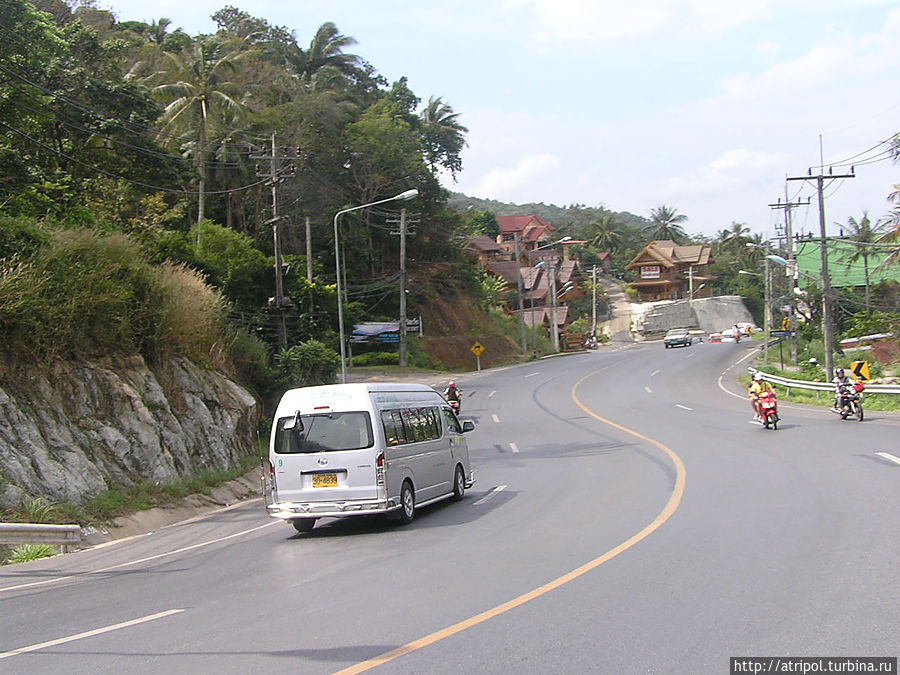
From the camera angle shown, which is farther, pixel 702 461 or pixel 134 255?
pixel 134 255

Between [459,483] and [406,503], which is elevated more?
[406,503]

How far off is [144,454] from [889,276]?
5797cm

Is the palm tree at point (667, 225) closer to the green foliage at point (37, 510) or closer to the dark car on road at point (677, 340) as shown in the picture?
the dark car on road at point (677, 340)

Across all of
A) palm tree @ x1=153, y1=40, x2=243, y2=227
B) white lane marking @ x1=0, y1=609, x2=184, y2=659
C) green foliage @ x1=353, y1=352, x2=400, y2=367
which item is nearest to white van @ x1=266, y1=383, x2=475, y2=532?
white lane marking @ x1=0, y1=609, x2=184, y2=659

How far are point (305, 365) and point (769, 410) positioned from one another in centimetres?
1625

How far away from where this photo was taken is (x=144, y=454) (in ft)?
60.6

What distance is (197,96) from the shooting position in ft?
160

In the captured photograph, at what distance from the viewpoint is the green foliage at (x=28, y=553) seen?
1299 cm

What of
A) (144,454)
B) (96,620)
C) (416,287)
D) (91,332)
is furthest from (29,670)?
(416,287)

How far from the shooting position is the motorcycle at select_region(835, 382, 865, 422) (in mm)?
26031

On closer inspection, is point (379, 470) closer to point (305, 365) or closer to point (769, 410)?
point (769, 410)

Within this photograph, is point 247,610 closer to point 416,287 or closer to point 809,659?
point 809,659

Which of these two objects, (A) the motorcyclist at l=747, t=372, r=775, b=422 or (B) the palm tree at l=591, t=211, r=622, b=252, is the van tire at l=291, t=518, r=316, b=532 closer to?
(A) the motorcyclist at l=747, t=372, r=775, b=422

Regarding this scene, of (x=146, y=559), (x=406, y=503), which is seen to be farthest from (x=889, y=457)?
(x=146, y=559)
